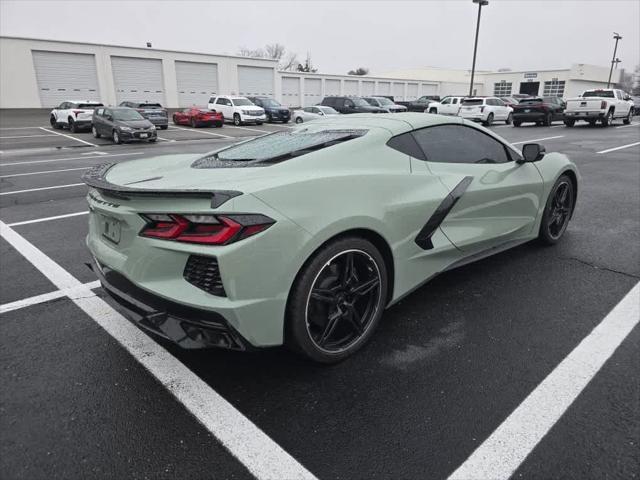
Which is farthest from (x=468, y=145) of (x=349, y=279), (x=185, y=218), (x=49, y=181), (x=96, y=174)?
(x=49, y=181)

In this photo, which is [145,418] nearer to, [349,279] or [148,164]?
[349,279]

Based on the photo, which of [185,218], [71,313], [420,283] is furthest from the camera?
[71,313]

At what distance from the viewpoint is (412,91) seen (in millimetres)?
60469

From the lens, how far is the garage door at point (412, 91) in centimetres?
5972

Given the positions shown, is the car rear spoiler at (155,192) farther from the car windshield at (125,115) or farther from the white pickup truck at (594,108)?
the white pickup truck at (594,108)

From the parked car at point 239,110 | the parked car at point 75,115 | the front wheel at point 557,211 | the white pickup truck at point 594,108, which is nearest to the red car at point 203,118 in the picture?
the parked car at point 239,110

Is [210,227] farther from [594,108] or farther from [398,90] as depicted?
[398,90]

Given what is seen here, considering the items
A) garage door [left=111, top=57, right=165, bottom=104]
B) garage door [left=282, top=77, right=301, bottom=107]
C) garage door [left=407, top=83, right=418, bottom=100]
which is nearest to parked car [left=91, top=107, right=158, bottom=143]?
garage door [left=111, top=57, right=165, bottom=104]

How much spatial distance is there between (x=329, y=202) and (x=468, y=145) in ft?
5.84

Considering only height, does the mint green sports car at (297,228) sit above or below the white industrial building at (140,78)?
below

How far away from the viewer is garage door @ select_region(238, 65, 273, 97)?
1618 inches

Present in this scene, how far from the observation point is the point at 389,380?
8.56 ft

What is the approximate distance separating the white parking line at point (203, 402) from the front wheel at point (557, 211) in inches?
143

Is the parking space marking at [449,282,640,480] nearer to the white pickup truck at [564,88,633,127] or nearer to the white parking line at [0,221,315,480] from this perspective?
the white parking line at [0,221,315,480]
